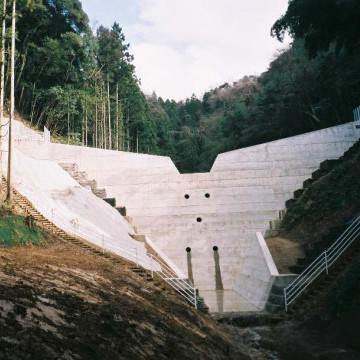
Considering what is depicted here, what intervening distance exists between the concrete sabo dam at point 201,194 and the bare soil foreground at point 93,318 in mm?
7677

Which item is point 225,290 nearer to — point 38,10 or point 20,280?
point 20,280

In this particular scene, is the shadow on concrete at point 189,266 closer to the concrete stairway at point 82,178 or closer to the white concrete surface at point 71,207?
the white concrete surface at point 71,207

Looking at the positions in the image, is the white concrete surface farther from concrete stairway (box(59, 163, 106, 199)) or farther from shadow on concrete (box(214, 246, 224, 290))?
shadow on concrete (box(214, 246, 224, 290))

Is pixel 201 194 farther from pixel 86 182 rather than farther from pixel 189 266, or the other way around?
pixel 86 182

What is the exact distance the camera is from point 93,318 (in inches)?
260

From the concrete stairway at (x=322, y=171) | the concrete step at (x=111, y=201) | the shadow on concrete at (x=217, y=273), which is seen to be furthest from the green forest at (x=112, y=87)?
the shadow on concrete at (x=217, y=273)

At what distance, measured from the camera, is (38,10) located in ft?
113

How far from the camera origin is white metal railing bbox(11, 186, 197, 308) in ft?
48.9

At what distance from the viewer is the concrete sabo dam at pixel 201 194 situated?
19.6 meters

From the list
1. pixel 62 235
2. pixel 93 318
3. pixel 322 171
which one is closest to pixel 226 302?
pixel 62 235

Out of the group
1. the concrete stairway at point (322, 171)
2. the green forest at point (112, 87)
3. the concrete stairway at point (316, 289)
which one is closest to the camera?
the concrete stairway at point (316, 289)

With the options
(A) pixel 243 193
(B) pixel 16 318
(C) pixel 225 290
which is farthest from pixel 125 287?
(A) pixel 243 193

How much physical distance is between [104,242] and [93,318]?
31.2 feet

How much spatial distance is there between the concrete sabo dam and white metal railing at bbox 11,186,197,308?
1.28 m
